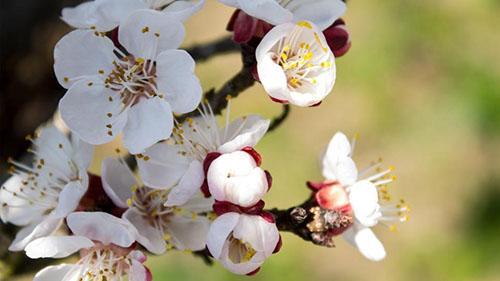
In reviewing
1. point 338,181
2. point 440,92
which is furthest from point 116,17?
point 440,92

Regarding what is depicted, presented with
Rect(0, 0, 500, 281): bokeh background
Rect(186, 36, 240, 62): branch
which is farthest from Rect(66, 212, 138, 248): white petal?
Rect(0, 0, 500, 281): bokeh background

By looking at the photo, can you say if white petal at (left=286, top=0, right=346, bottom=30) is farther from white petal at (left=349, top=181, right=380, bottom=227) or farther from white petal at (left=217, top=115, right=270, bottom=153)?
white petal at (left=349, top=181, right=380, bottom=227)

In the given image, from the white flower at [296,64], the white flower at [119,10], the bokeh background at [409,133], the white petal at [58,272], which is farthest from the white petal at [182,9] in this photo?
the bokeh background at [409,133]

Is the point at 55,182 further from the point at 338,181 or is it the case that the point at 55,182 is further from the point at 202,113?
the point at 338,181

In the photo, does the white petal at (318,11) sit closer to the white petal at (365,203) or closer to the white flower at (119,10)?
the white flower at (119,10)

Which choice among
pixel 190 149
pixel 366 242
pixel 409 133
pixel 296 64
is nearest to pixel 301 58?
pixel 296 64
